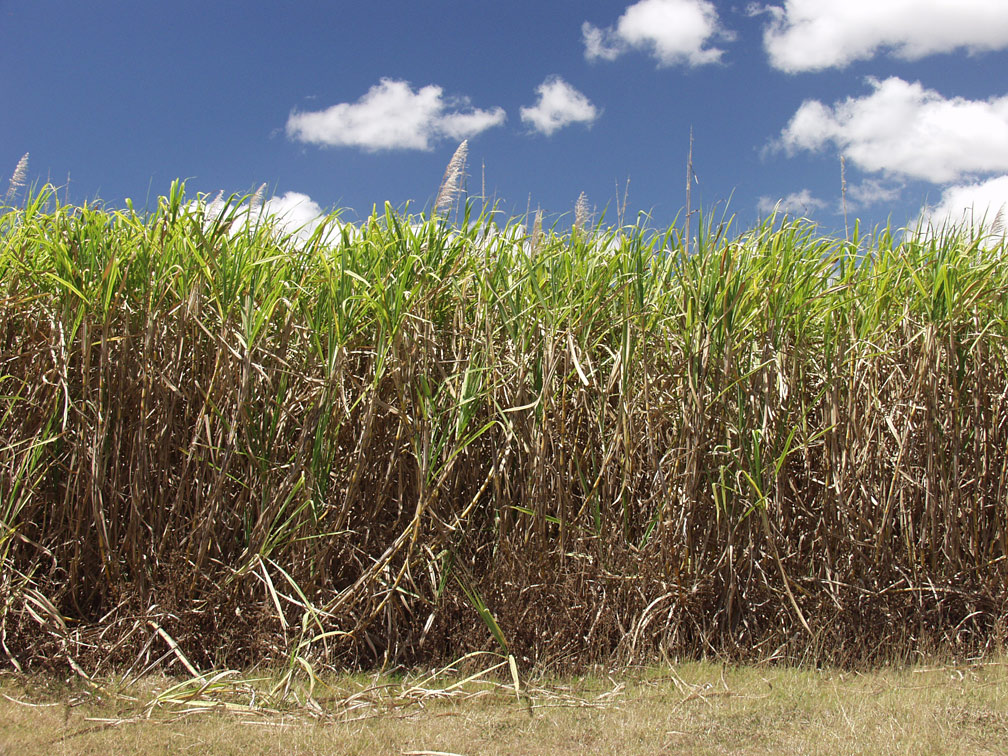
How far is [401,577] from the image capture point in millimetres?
2523

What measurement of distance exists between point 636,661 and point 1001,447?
1.68 meters

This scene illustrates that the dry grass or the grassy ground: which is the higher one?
the dry grass

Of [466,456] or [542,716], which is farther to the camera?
[466,456]

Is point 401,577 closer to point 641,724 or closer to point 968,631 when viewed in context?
point 641,724

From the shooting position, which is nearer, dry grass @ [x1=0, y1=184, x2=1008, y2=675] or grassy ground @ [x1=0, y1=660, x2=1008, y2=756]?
grassy ground @ [x1=0, y1=660, x2=1008, y2=756]

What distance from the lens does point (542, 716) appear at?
7.57 feet

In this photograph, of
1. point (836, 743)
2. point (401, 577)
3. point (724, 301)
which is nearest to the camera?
point (836, 743)

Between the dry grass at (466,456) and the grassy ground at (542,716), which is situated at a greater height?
the dry grass at (466,456)

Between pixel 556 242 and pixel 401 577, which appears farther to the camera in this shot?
pixel 556 242

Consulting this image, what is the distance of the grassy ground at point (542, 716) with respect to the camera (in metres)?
2.13

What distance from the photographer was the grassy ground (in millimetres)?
2129

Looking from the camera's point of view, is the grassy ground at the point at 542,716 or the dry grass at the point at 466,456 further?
the dry grass at the point at 466,456

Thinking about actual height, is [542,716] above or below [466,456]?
below

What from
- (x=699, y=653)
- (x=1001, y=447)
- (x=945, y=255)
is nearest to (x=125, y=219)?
(x=699, y=653)
